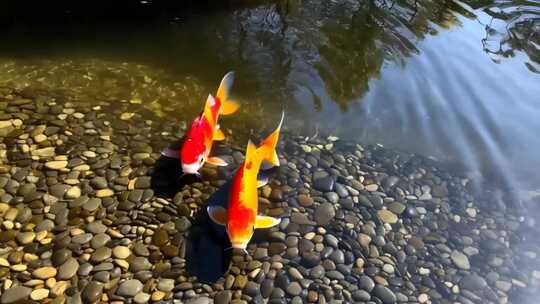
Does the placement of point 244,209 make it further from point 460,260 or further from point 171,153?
point 460,260

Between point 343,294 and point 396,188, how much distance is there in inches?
80.9

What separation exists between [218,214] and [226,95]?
2.28m

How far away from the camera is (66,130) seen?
6.59 metres

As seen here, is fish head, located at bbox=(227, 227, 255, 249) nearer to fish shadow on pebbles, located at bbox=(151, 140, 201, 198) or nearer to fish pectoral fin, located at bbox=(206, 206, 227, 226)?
fish pectoral fin, located at bbox=(206, 206, 227, 226)

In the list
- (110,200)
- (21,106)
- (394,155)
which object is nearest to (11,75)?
(21,106)

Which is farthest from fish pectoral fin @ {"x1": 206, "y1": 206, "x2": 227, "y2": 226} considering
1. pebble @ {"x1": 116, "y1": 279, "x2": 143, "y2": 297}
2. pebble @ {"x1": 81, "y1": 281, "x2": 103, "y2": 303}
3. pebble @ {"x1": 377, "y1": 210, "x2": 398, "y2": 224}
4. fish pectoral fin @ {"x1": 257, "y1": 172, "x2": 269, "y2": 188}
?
pebble @ {"x1": 377, "y1": 210, "x2": 398, "y2": 224}

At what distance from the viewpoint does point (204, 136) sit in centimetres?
591

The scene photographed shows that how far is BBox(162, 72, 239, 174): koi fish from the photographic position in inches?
224

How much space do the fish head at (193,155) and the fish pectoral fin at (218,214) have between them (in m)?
0.61

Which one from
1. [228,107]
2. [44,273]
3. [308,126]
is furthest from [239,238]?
[308,126]

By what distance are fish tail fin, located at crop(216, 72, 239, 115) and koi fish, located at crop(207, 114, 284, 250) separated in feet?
4.32

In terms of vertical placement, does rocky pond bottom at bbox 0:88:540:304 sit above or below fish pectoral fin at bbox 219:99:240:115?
below

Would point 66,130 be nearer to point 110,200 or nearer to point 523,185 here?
point 110,200

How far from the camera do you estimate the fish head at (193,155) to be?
5.64 metres
